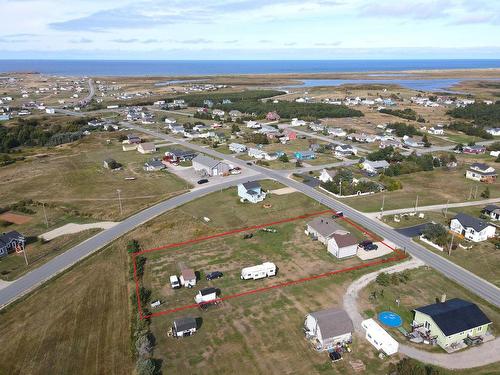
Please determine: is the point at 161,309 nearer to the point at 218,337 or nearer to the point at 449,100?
the point at 218,337

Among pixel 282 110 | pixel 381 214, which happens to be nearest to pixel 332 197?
pixel 381 214

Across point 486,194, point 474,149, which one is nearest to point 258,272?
point 486,194

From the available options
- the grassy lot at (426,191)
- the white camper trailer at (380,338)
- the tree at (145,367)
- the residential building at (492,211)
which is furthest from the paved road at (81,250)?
the residential building at (492,211)

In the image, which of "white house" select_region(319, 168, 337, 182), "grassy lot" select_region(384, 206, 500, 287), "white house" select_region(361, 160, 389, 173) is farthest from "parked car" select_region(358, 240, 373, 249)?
"white house" select_region(361, 160, 389, 173)

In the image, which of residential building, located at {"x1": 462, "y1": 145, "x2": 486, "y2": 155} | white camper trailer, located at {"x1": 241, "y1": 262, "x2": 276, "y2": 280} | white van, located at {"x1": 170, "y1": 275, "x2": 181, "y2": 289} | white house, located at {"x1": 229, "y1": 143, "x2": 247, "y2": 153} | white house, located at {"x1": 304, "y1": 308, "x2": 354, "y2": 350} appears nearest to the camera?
white house, located at {"x1": 304, "y1": 308, "x2": 354, "y2": 350}

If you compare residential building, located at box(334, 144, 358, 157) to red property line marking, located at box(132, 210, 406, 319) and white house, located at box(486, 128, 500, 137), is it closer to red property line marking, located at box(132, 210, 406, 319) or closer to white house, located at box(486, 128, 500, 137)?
red property line marking, located at box(132, 210, 406, 319)

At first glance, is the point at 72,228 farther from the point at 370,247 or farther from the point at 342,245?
the point at 370,247

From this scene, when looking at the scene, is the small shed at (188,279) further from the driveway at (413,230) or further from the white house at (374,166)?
the white house at (374,166)
